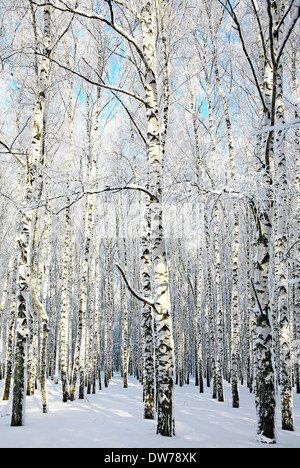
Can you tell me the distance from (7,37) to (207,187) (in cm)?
770

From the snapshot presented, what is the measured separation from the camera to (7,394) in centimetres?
849

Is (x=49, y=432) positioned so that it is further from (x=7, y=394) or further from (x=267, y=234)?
(x=7, y=394)

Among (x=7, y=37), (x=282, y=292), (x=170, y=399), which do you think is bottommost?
(x=170, y=399)

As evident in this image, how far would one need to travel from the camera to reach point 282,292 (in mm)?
5770

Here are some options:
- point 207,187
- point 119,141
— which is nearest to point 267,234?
point 207,187

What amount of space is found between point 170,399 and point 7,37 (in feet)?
30.6

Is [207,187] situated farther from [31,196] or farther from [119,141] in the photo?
[119,141]

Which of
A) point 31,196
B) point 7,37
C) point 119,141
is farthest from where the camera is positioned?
point 119,141

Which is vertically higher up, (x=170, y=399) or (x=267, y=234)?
(x=267, y=234)

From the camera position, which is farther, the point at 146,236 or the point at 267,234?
the point at 146,236
